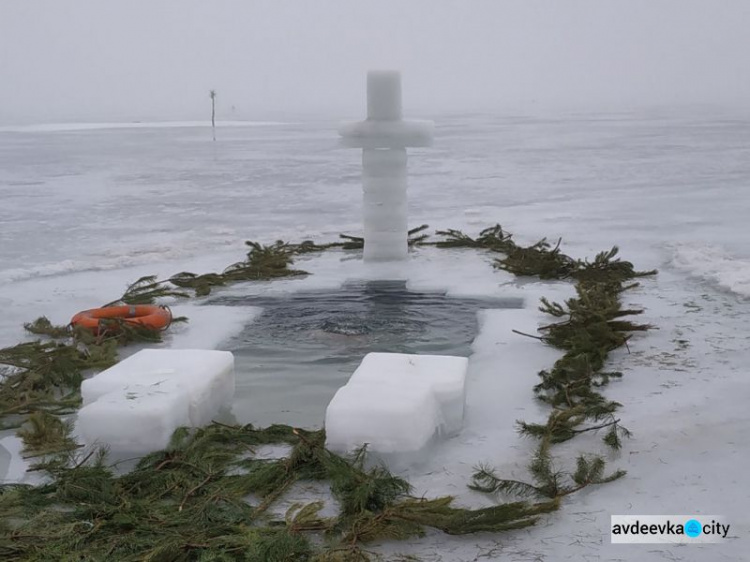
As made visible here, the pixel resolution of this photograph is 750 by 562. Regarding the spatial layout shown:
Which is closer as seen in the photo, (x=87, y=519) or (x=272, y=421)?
(x=87, y=519)

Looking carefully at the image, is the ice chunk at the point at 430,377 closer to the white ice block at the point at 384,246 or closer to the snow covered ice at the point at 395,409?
the snow covered ice at the point at 395,409

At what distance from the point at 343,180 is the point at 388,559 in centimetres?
1690

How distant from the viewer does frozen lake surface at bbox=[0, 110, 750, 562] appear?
12.1ft

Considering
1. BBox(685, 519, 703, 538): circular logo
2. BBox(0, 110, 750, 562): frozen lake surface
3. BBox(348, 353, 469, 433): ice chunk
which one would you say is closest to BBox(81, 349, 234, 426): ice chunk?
BBox(0, 110, 750, 562): frozen lake surface

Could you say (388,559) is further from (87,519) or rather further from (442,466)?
(87,519)

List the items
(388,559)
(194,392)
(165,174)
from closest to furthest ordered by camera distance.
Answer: (388,559), (194,392), (165,174)

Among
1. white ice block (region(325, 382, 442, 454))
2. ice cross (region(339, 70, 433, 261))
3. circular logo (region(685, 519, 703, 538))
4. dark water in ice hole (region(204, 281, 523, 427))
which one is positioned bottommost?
dark water in ice hole (region(204, 281, 523, 427))

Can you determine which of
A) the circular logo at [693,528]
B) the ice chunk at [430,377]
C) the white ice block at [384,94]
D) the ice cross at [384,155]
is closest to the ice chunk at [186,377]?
the ice chunk at [430,377]

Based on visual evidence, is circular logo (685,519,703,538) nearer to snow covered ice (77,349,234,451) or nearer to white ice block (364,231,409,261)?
snow covered ice (77,349,234,451)

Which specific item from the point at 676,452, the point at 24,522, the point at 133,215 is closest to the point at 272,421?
the point at 24,522

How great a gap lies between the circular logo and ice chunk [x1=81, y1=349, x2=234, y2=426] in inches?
95.1

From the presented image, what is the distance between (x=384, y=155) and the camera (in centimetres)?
859

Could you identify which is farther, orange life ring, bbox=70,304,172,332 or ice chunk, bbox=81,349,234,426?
orange life ring, bbox=70,304,172,332

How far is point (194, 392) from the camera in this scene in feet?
14.5
